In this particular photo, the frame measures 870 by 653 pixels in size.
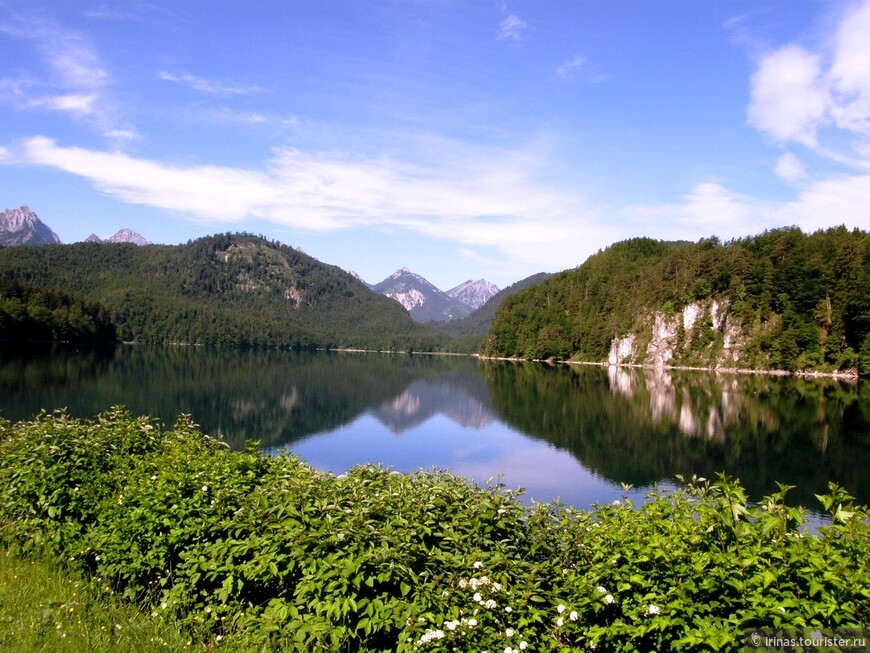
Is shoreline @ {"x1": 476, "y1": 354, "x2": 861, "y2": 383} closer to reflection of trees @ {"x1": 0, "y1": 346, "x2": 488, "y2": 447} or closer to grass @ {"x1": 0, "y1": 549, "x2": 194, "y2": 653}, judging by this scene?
reflection of trees @ {"x1": 0, "y1": 346, "x2": 488, "y2": 447}

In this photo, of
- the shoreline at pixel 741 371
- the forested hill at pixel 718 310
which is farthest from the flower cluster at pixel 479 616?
the forested hill at pixel 718 310

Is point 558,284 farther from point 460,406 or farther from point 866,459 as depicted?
point 866,459

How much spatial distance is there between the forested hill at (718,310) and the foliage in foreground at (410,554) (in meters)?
121

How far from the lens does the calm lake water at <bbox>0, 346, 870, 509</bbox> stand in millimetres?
28453

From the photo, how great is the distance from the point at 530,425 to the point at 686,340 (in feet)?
362

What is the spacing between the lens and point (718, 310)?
132 m

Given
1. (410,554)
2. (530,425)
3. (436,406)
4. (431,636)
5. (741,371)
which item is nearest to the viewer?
(431,636)

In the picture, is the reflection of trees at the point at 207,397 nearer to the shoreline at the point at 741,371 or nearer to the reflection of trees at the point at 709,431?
the reflection of trees at the point at 709,431

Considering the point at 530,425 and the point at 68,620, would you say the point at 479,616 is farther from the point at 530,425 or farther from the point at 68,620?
the point at 530,425

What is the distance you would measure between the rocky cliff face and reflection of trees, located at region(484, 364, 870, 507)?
186 feet

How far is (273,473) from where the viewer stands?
29.9ft

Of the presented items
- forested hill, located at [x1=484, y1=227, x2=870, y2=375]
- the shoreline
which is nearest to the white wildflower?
the shoreline

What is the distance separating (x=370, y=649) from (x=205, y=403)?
156ft

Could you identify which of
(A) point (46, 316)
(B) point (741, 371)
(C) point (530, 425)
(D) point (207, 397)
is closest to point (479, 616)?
(C) point (530, 425)
